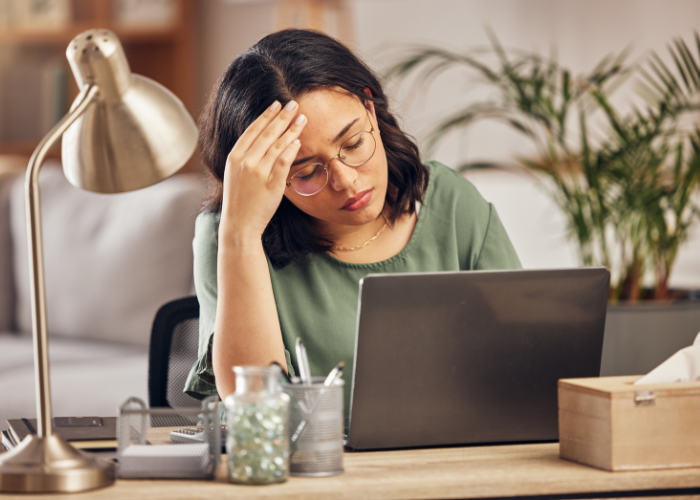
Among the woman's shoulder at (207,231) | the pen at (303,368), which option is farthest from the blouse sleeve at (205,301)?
the pen at (303,368)

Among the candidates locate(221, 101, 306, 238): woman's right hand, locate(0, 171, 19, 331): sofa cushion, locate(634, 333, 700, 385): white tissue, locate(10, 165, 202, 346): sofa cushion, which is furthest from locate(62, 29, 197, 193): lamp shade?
locate(0, 171, 19, 331): sofa cushion

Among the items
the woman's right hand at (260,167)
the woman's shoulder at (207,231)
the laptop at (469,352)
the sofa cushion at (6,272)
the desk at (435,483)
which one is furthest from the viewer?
the sofa cushion at (6,272)

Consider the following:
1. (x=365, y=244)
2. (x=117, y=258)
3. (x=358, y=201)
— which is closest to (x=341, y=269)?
(x=365, y=244)

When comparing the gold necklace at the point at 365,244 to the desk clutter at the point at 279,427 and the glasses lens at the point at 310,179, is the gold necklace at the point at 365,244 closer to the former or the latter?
the glasses lens at the point at 310,179

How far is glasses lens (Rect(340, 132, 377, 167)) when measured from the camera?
3.84 ft

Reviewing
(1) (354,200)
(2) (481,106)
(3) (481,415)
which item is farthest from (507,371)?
(2) (481,106)

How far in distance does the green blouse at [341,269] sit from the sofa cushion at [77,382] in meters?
0.85

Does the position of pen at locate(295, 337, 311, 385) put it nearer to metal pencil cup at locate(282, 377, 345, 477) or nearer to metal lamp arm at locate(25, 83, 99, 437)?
metal pencil cup at locate(282, 377, 345, 477)

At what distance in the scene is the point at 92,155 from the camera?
850mm

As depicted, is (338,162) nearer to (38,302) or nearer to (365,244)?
(365,244)

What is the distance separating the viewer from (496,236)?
1.43 m

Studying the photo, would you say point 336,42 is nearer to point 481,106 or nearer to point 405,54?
point 481,106

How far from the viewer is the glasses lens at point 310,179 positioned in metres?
1.17

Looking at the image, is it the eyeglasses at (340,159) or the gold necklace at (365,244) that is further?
the gold necklace at (365,244)
